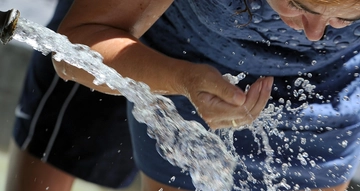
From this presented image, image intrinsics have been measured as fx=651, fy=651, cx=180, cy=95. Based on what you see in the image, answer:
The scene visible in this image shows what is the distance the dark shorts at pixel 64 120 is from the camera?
1050 millimetres

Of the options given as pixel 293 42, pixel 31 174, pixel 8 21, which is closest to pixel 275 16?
pixel 293 42

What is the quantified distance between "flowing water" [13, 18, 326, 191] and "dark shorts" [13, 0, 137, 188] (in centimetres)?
16

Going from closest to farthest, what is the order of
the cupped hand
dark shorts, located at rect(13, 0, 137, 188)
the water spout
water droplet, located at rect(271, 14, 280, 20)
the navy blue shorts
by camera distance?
the water spout, the cupped hand, water droplet, located at rect(271, 14, 280, 20), the navy blue shorts, dark shorts, located at rect(13, 0, 137, 188)

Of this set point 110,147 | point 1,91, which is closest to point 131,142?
point 110,147

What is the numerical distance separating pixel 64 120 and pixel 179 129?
11.6 inches

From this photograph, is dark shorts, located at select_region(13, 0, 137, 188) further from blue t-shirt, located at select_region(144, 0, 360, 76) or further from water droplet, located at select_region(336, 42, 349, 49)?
water droplet, located at select_region(336, 42, 349, 49)

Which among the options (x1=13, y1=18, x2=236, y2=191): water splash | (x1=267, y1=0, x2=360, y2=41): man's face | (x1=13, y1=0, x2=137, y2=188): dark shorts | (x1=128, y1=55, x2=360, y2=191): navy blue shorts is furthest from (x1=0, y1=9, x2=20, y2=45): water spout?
(x1=13, y1=0, x2=137, y2=188): dark shorts

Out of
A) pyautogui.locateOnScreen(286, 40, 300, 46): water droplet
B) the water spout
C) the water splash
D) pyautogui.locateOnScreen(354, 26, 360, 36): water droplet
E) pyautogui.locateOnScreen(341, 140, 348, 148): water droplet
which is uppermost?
pyautogui.locateOnScreen(354, 26, 360, 36): water droplet

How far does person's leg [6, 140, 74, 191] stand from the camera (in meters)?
1.06

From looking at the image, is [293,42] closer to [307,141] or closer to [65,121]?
[307,141]

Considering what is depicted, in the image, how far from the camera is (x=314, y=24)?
0.67m

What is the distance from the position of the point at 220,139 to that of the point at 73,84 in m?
0.29

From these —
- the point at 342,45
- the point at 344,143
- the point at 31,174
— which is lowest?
the point at 31,174

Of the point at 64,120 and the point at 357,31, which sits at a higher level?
the point at 357,31
